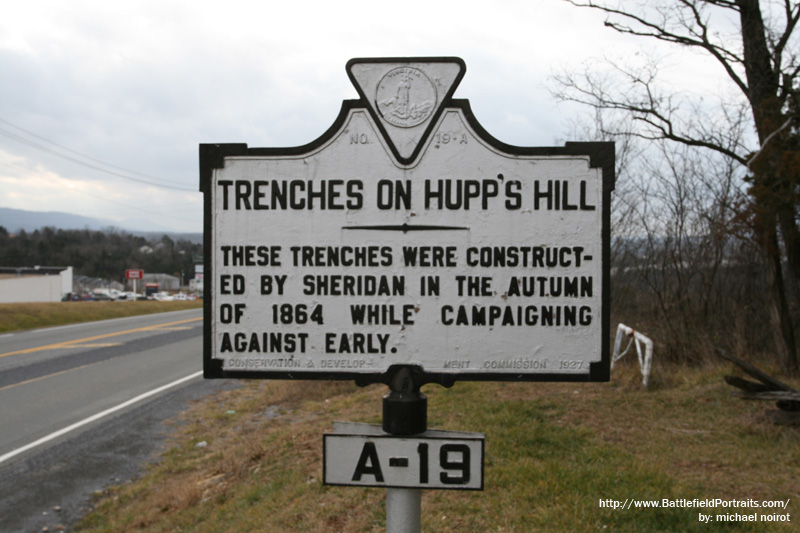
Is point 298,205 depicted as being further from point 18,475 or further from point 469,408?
point 18,475

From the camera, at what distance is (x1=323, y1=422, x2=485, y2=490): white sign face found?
2.00m

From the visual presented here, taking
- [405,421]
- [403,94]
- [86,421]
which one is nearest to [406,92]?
[403,94]

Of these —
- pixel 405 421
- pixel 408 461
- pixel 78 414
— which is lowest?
pixel 78 414

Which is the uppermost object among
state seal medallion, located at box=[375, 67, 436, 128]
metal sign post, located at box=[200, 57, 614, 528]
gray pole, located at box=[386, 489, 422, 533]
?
state seal medallion, located at box=[375, 67, 436, 128]

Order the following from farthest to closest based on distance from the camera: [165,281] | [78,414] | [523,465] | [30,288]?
[165,281]
[30,288]
[78,414]
[523,465]

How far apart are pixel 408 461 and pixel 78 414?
29.6 feet

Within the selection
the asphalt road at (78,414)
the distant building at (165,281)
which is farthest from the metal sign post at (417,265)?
the distant building at (165,281)

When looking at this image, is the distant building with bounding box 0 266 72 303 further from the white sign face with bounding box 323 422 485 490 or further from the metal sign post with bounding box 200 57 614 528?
the white sign face with bounding box 323 422 485 490

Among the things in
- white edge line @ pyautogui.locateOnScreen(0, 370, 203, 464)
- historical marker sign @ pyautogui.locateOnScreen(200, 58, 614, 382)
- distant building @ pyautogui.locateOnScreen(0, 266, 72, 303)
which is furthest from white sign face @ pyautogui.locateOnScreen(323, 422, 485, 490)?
distant building @ pyautogui.locateOnScreen(0, 266, 72, 303)

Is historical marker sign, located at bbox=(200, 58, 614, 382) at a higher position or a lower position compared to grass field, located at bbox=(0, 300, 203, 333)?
higher

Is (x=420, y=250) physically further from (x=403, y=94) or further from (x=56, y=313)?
(x=56, y=313)

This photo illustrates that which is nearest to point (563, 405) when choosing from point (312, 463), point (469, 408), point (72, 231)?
point (469, 408)

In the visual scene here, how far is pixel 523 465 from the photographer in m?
4.67

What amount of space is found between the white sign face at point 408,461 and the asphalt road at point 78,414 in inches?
179
